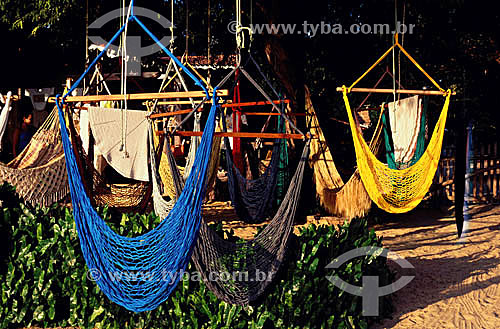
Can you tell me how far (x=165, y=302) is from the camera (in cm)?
359

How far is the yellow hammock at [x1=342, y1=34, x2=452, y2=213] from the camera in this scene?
5176 mm

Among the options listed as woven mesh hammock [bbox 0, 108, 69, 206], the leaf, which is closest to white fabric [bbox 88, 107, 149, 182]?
woven mesh hammock [bbox 0, 108, 69, 206]

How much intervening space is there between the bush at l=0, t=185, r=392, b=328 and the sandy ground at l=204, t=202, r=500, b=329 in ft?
1.17

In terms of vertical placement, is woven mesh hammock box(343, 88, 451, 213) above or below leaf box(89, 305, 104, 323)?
above

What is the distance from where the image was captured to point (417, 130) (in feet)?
20.1

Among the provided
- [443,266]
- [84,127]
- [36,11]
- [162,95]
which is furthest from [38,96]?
[443,266]

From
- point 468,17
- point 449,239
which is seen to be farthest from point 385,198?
point 468,17

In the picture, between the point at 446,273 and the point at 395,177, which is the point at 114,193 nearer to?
the point at 395,177

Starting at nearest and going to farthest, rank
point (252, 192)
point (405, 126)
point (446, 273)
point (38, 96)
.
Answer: point (446, 273)
point (252, 192)
point (405, 126)
point (38, 96)

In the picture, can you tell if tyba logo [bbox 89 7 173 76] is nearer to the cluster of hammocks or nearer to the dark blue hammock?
the dark blue hammock

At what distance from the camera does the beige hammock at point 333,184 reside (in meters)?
6.38

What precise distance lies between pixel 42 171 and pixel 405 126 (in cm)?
389

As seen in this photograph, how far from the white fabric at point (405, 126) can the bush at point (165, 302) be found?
240 cm

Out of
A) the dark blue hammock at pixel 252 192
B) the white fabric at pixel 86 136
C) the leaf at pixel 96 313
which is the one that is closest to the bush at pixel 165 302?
the leaf at pixel 96 313
